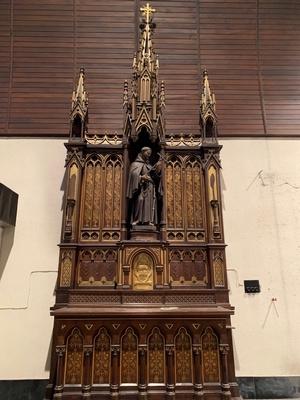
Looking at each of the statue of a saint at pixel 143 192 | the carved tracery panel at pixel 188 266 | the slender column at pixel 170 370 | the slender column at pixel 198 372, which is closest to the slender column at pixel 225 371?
the slender column at pixel 198 372

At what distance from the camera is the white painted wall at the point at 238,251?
206 inches

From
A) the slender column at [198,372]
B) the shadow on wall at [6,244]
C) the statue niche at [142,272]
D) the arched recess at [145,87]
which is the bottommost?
the slender column at [198,372]

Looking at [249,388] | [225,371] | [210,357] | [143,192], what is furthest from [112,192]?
[249,388]

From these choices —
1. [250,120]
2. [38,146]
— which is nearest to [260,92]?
[250,120]

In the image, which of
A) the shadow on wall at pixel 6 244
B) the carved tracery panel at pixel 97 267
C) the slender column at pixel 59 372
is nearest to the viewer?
the slender column at pixel 59 372

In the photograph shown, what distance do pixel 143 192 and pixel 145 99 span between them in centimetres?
161

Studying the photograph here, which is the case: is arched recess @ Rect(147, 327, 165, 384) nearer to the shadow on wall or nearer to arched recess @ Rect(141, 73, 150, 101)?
the shadow on wall

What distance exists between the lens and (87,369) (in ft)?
14.1

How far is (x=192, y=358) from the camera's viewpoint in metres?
4.41

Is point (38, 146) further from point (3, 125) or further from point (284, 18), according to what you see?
point (284, 18)

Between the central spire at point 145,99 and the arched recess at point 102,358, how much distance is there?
3082mm

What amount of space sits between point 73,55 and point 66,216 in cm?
350

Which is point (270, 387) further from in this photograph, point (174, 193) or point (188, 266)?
point (174, 193)

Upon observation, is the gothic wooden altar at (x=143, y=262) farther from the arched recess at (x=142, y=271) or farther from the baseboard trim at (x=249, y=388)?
the baseboard trim at (x=249, y=388)
